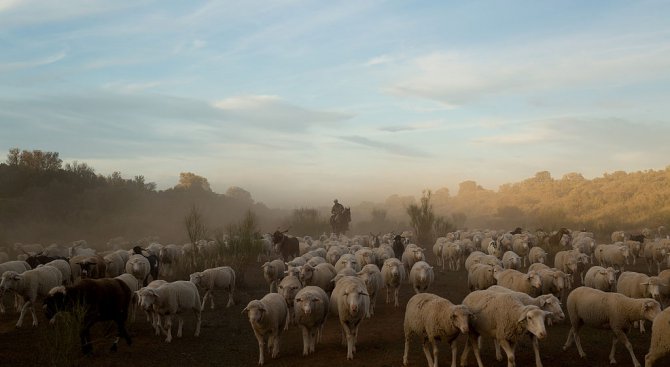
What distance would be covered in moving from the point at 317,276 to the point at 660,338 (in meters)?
9.00

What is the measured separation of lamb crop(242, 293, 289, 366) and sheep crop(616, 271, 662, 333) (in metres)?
9.13

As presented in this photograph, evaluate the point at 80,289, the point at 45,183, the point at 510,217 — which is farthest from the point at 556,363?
the point at 510,217

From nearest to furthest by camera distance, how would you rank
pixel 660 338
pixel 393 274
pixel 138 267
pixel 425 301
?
1. pixel 660 338
2. pixel 425 301
3. pixel 393 274
4. pixel 138 267

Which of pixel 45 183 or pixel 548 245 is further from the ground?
pixel 45 183

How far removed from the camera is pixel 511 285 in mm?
13656

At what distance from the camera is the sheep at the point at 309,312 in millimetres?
10750

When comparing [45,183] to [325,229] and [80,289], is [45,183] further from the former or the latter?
[80,289]

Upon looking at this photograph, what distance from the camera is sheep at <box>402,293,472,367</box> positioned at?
9047mm

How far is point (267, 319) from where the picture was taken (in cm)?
1068

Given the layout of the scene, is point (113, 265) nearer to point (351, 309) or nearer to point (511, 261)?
point (351, 309)

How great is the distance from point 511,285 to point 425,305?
16.0 ft

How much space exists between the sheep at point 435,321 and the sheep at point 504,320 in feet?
0.95

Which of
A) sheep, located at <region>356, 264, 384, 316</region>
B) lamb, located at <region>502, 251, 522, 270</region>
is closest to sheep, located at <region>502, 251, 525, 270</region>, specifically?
lamb, located at <region>502, 251, 522, 270</region>

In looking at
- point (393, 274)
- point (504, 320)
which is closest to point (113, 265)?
point (393, 274)
